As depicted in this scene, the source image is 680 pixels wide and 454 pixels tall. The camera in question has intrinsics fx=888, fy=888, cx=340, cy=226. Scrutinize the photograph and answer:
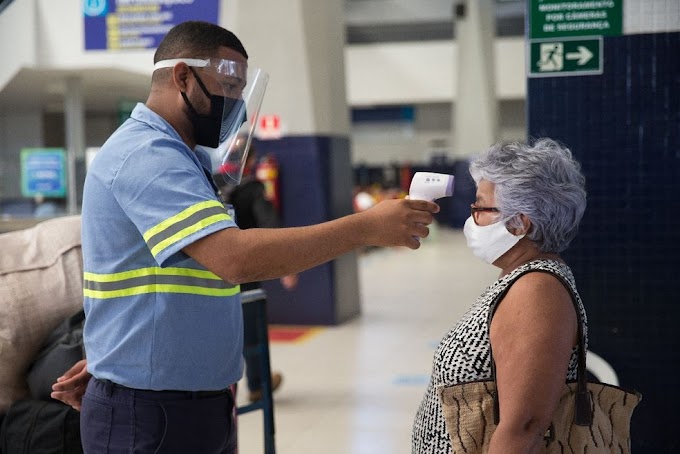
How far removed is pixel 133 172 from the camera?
1722 millimetres

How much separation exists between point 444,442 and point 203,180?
0.78m

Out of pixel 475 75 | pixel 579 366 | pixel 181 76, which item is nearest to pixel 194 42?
pixel 181 76

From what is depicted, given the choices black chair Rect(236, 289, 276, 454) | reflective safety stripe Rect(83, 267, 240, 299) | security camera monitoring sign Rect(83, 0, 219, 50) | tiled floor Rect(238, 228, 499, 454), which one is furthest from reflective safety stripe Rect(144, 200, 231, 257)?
security camera monitoring sign Rect(83, 0, 219, 50)

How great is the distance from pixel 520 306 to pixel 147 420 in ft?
2.63

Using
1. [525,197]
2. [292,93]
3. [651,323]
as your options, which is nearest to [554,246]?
[525,197]

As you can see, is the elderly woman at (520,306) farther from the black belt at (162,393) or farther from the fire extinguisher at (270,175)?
the fire extinguisher at (270,175)

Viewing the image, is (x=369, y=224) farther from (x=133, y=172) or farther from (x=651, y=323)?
(x=651, y=323)

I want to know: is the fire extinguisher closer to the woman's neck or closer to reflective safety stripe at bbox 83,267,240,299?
the woman's neck

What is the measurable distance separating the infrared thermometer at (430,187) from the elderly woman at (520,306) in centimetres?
19

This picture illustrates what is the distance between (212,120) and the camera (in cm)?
194

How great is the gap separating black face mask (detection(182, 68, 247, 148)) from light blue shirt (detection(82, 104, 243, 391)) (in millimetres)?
75

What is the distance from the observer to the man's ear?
1.88m

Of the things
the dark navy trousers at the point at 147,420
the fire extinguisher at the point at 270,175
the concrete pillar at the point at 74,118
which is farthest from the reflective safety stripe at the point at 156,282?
the concrete pillar at the point at 74,118

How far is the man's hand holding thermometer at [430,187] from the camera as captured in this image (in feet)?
5.97
